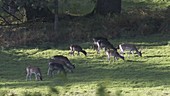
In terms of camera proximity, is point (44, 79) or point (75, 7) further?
point (75, 7)

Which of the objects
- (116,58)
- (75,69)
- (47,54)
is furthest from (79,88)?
(47,54)

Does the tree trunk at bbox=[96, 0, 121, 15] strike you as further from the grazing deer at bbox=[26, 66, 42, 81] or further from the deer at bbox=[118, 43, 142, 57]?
the grazing deer at bbox=[26, 66, 42, 81]

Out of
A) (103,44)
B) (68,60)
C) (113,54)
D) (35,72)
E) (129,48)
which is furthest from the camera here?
(103,44)

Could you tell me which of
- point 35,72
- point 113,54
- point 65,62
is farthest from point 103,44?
point 35,72

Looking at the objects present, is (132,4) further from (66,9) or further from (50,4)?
(50,4)

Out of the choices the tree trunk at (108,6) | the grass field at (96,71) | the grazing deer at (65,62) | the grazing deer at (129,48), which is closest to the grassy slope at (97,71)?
the grass field at (96,71)

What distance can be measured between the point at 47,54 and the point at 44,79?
6.29m

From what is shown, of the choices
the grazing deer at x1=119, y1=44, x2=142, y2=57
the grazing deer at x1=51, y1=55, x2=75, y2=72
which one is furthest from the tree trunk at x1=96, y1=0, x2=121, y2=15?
the grazing deer at x1=51, y1=55, x2=75, y2=72

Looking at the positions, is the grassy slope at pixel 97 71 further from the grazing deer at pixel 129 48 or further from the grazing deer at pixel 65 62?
the grazing deer at pixel 129 48

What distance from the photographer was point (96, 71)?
17.7m

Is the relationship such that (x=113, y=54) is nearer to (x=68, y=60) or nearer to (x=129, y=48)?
(x=129, y=48)

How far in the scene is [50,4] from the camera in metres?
26.9

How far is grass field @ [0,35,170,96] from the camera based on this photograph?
13.9m

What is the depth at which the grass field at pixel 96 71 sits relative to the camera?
1391cm
